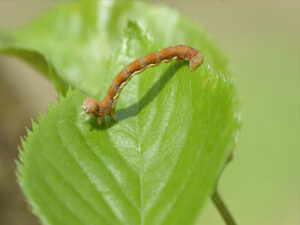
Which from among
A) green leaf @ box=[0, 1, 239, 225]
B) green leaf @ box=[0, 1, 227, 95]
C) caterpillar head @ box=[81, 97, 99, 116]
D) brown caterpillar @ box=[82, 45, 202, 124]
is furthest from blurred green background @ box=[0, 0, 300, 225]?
caterpillar head @ box=[81, 97, 99, 116]

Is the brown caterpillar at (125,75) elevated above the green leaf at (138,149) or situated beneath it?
elevated above

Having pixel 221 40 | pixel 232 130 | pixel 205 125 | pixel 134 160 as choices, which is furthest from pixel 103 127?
pixel 221 40

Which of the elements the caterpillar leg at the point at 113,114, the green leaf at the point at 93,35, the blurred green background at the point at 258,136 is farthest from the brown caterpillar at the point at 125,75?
the blurred green background at the point at 258,136

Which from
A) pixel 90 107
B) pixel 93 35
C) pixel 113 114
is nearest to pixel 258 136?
pixel 93 35

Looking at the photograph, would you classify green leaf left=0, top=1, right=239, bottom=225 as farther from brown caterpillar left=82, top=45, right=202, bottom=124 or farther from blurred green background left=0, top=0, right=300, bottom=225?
blurred green background left=0, top=0, right=300, bottom=225

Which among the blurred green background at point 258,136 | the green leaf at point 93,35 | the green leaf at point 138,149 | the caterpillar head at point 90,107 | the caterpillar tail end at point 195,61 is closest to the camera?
the green leaf at point 138,149

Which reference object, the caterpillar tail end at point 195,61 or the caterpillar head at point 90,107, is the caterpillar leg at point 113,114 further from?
the caterpillar tail end at point 195,61

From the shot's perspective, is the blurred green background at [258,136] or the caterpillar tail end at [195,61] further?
the blurred green background at [258,136]
